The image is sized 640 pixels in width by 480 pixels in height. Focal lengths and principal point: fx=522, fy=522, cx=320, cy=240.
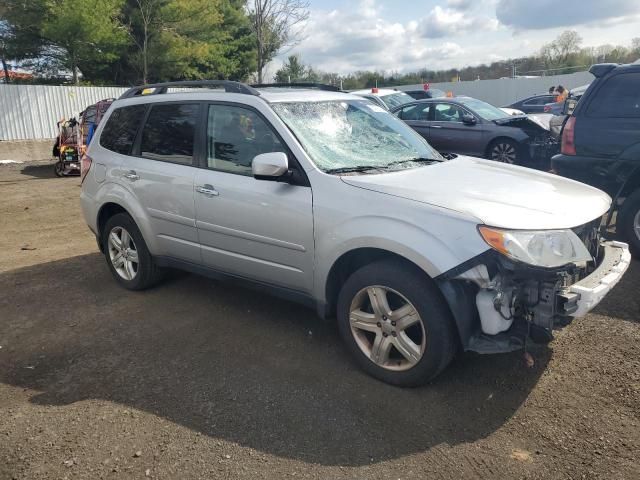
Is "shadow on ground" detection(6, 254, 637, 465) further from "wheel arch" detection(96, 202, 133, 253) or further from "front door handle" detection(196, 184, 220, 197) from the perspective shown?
"front door handle" detection(196, 184, 220, 197)

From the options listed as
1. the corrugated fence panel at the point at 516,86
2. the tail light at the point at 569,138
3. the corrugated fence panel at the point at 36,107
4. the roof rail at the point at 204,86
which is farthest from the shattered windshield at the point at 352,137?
the corrugated fence panel at the point at 516,86

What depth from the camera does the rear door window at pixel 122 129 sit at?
4836mm

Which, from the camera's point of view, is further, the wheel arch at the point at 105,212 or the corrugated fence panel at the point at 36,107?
the corrugated fence panel at the point at 36,107

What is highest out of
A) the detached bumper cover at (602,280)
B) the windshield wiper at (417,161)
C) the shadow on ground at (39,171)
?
the windshield wiper at (417,161)

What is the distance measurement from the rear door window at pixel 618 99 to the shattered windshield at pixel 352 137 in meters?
2.50

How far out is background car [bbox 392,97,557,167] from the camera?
10227mm

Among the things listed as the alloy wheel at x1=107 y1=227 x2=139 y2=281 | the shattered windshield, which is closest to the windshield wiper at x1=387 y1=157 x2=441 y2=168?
the shattered windshield

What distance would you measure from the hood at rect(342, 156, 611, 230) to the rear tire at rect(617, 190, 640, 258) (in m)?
2.04

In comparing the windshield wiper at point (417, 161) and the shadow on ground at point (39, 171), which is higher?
the windshield wiper at point (417, 161)

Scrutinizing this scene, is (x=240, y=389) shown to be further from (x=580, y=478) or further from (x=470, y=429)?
(x=580, y=478)

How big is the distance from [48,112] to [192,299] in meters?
15.8

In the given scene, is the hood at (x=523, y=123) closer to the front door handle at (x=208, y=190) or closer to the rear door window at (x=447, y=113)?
the rear door window at (x=447, y=113)

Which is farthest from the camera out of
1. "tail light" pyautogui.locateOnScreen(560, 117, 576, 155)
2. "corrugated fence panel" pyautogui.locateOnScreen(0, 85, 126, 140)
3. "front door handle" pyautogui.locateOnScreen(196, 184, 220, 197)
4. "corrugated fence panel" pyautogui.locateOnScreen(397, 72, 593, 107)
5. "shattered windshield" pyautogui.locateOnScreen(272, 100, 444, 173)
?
"corrugated fence panel" pyautogui.locateOnScreen(397, 72, 593, 107)

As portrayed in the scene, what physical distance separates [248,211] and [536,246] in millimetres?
1956
